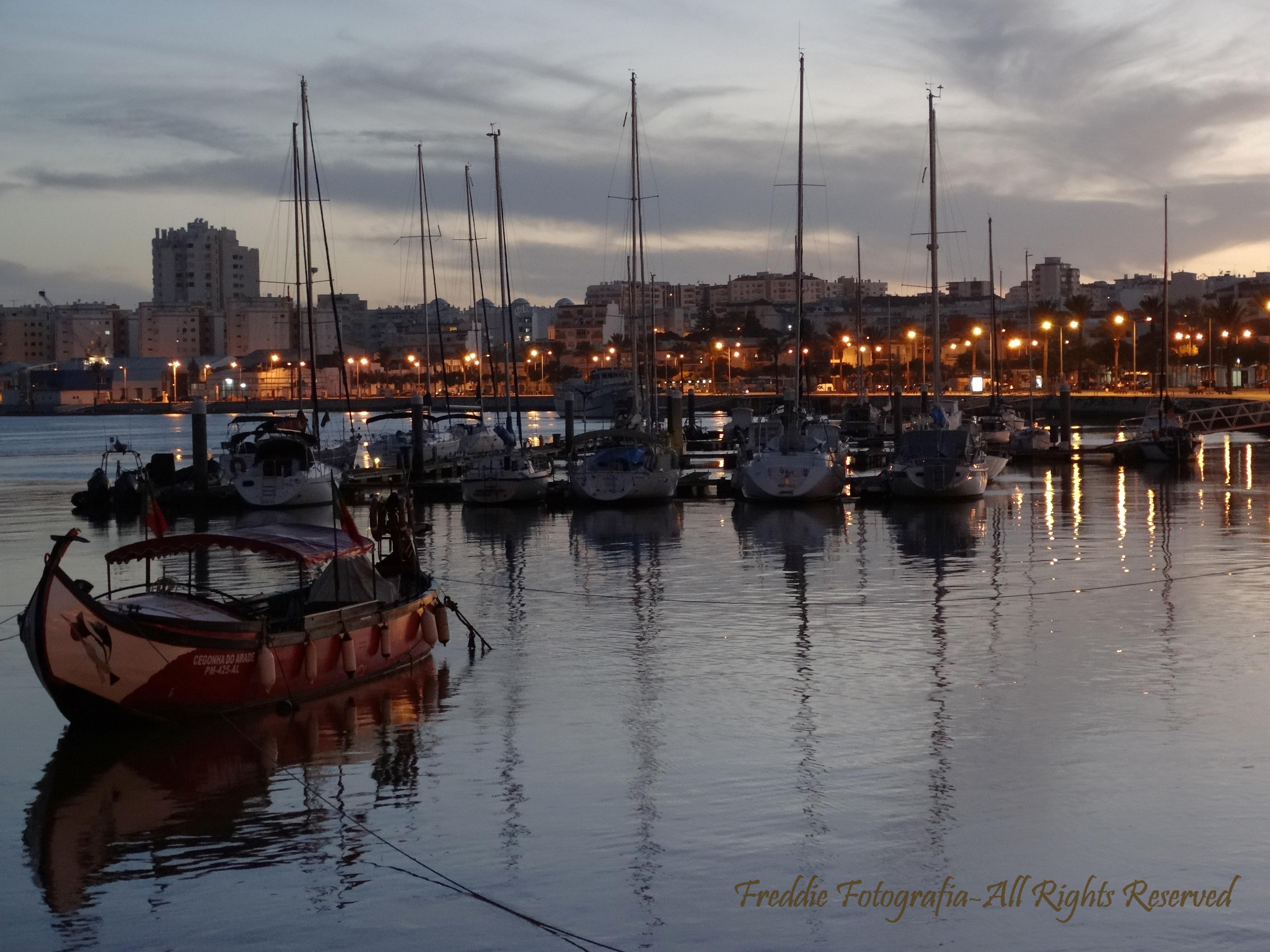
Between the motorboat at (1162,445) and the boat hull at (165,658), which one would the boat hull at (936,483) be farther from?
the boat hull at (165,658)

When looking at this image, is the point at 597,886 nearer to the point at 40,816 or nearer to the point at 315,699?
the point at 40,816

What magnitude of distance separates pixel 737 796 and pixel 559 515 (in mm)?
29787

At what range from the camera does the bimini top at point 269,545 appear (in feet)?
59.2

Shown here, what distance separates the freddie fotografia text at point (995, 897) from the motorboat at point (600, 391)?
103m

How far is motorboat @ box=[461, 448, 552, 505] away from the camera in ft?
147

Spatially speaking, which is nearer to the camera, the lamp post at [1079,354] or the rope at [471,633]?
the rope at [471,633]

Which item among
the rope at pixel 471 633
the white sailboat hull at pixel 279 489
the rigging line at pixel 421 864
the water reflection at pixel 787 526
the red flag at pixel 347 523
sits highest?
the red flag at pixel 347 523

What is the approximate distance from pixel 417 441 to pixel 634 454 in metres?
13.1

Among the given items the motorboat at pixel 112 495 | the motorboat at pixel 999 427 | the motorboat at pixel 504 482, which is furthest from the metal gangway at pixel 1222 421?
the motorboat at pixel 112 495

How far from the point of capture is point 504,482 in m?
44.8

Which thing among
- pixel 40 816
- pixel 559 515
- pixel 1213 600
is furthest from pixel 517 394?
pixel 40 816

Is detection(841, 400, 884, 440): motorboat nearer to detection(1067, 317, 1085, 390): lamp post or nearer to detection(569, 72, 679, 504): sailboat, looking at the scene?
detection(569, 72, 679, 504): sailboat

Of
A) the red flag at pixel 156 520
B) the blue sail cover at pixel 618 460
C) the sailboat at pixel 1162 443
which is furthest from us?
the sailboat at pixel 1162 443

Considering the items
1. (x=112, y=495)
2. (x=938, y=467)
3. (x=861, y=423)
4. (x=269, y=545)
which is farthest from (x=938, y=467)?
(x=861, y=423)
